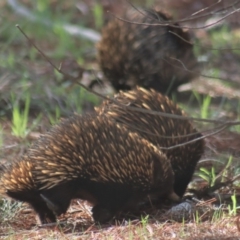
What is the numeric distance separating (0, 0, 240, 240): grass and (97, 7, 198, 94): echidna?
430 millimetres

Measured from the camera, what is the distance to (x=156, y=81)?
775cm

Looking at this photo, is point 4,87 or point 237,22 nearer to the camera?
point 4,87

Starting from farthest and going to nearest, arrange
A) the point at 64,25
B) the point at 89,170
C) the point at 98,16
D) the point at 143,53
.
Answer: the point at 98,16 < the point at 64,25 < the point at 143,53 < the point at 89,170

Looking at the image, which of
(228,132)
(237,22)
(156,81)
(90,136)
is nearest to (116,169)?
(90,136)

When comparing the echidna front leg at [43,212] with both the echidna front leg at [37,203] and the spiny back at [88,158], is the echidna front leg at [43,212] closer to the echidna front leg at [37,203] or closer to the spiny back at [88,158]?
the echidna front leg at [37,203]

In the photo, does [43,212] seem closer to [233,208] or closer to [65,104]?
[233,208]

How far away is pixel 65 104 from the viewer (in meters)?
7.84

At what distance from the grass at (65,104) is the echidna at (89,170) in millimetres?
184

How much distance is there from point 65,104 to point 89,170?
3.00 metres

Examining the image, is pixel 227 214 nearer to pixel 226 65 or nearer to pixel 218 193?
pixel 218 193

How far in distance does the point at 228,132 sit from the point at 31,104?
2095 millimetres

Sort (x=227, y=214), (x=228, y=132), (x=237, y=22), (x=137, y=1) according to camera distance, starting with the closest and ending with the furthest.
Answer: (x=227, y=214) → (x=228, y=132) → (x=237, y=22) → (x=137, y=1)

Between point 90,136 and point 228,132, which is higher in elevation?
point 90,136

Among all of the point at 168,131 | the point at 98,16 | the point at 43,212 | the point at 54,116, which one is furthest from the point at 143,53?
the point at 98,16
